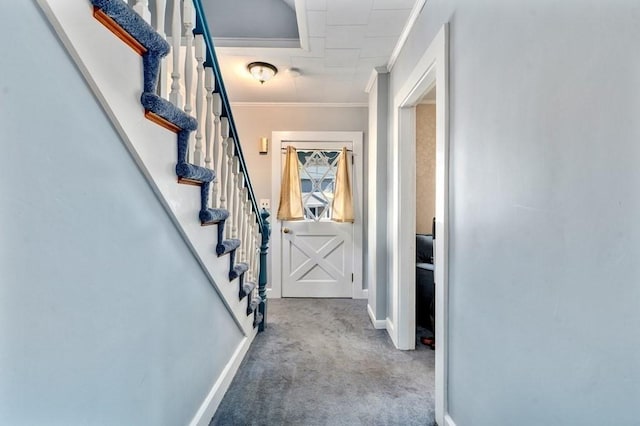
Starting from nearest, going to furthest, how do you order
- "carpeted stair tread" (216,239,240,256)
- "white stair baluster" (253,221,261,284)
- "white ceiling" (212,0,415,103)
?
"carpeted stair tread" (216,239,240,256) < "white ceiling" (212,0,415,103) < "white stair baluster" (253,221,261,284)

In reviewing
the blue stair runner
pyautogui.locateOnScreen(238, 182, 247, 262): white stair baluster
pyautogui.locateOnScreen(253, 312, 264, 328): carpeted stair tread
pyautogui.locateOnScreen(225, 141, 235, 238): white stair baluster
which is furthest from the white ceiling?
pyautogui.locateOnScreen(253, 312, 264, 328): carpeted stair tread

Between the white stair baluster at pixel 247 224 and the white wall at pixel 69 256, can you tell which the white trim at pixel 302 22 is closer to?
the white stair baluster at pixel 247 224

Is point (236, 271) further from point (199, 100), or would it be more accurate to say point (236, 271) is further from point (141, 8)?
point (141, 8)

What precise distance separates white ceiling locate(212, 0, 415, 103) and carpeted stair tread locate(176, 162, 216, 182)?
4.05 ft

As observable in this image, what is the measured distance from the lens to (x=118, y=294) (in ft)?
3.10

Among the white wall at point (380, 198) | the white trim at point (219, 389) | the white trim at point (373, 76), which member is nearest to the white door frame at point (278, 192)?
the white trim at point (373, 76)

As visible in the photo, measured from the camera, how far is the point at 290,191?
391cm

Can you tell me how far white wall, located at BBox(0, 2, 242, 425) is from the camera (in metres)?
0.63

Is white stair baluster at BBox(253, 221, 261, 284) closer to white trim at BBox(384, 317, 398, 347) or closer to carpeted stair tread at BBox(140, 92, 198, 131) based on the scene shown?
white trim at BBox(384, 317, 398, 347)

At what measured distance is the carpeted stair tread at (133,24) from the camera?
84 cm

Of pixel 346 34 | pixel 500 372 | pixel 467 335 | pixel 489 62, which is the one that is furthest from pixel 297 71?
pixel 500 372

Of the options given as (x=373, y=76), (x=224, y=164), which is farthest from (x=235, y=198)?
(x=373, y=76)

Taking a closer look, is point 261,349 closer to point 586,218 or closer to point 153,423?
point 153,423

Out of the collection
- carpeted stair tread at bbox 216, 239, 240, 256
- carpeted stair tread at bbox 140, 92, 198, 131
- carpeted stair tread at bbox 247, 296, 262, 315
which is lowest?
carpeted stair tread at bbox 247, 296, 262, 315
